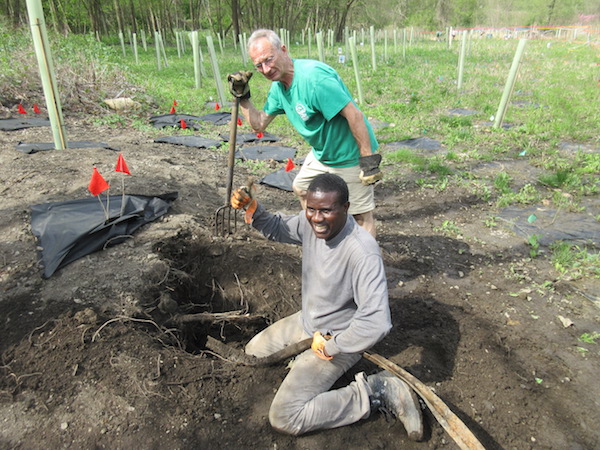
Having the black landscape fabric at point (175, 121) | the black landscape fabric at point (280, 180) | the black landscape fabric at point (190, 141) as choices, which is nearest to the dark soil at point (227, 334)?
the black landscape fabric at point (280, 180)

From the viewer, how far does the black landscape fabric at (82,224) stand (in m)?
2.80

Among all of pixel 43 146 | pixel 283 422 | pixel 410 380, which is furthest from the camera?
pixel 43 146

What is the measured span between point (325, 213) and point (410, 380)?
1014 mm

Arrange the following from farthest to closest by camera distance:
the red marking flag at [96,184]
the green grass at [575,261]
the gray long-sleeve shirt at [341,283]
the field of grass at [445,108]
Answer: the field of grass at [445,108] < the green grass at [575,261] < the red marking flag at [96,184] < the gray long-sleeve shirt at [341,283]

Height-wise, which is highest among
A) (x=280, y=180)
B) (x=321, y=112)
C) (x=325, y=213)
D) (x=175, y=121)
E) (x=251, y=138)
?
(x=321, y=112)

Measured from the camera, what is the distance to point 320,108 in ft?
8.36

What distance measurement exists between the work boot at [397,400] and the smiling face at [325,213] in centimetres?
86

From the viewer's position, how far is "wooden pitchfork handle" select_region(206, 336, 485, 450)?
5.84ft

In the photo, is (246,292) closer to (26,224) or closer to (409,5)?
(26,224)

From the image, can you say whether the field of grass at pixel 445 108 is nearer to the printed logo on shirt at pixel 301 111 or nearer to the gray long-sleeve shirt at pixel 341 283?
the printed logo on shirt at pixel 301 111

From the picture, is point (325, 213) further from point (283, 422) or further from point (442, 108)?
point (442, 108)

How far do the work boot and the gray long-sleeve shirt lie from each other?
14.3 inches

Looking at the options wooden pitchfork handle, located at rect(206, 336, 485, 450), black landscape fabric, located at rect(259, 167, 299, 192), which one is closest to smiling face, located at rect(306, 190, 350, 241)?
wooden pitchfork handle, located at rect(206, 336, 485, 450)

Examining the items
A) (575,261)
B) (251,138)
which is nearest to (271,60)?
(575,261)
